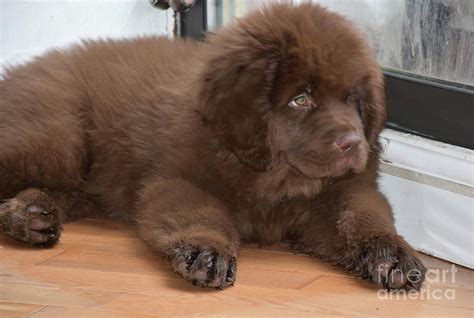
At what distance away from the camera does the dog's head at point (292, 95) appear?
8.59 feet

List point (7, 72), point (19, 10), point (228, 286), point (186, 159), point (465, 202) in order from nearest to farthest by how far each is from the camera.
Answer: point (228, 286)
point (186, 159)
point (465, 202)
point (7, 72)
point (19, 10)

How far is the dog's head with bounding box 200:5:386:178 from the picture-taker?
262 cm

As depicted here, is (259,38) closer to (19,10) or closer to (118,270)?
(118,270)

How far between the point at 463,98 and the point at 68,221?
1588 mm

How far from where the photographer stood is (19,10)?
13.1ft

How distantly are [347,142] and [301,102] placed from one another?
0.21 metres

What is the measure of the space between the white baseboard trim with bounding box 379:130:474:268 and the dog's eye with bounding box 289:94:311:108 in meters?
0.71

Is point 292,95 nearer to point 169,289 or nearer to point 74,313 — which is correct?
point 169,289

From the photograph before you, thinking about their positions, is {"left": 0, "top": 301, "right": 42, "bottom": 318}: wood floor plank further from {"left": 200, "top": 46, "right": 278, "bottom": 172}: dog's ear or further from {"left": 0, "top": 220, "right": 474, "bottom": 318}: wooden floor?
{"left": 200, "top": 46, "right": 278, "bottom": 172}: dog's ear

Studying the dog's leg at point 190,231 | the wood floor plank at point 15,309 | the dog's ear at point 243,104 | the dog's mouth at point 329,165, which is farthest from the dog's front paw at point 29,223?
the dog's mouth at point 329,165

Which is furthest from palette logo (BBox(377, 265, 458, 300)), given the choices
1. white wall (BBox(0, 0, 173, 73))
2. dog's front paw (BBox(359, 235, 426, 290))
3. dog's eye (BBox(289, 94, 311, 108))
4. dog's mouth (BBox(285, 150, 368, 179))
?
white wall (BBox(0, 0, 173, 73))

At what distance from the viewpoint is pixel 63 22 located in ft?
13.5

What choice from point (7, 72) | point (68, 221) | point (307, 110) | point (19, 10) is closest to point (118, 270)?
point (68, 221)

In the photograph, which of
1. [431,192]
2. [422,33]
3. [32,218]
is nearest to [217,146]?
[32,218]
